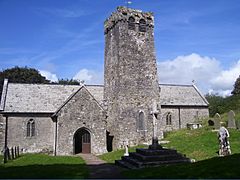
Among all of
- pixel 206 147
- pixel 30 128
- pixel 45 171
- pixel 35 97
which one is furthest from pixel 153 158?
pixel 35 97

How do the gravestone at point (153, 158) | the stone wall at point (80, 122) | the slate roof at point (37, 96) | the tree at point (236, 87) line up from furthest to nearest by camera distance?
the tree at point (236, 87)
the slate roof at point (37, 96)
the stone wall at point (80, 122)
the gravestone at point (153, 158)

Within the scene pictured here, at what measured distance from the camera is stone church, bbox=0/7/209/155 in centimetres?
3005

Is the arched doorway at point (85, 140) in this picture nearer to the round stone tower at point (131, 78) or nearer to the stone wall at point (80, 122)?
the stone wall at point (80, 122)

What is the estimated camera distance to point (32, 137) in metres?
31.7

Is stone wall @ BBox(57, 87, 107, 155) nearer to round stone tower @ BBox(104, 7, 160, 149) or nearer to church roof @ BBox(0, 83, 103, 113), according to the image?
round stone tower @ BBox(104, 7, 160, 149)

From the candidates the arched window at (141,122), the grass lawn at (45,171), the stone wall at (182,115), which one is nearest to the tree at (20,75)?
the stone wall at (182,115)

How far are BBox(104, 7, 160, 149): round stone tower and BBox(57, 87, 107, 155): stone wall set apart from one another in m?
2.08

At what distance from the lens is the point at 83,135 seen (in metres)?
31.0

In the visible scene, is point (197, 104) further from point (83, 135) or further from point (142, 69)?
point (83, 135)

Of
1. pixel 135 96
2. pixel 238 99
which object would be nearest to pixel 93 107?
pixel 135 96

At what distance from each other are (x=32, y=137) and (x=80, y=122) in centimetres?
623

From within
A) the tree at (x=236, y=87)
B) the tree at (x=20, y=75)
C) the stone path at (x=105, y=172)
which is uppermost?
the tree at (x=20, y=75)

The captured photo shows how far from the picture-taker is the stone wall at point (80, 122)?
2916 centimetres

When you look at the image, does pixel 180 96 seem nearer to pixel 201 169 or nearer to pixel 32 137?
pixel 32 137
